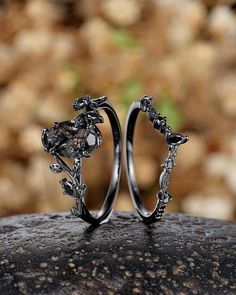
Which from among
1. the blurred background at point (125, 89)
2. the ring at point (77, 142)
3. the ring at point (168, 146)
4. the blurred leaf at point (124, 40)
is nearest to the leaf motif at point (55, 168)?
the ring at point (77, 142)

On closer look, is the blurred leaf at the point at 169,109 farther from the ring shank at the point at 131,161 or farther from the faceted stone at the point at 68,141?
the faceted stone at the point at 68,141

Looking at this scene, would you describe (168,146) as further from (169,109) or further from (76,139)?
(169,109)

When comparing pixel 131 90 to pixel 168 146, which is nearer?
pixel 168 146

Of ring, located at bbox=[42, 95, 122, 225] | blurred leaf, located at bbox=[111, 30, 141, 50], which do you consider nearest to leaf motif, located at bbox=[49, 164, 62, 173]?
ring, located at bbox=[42, 95, 122, 225]

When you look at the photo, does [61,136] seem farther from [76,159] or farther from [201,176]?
[201,176]

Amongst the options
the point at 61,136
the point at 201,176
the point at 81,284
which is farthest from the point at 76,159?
the point at 201,176

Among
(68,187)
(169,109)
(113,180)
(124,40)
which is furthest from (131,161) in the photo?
(124,40)
